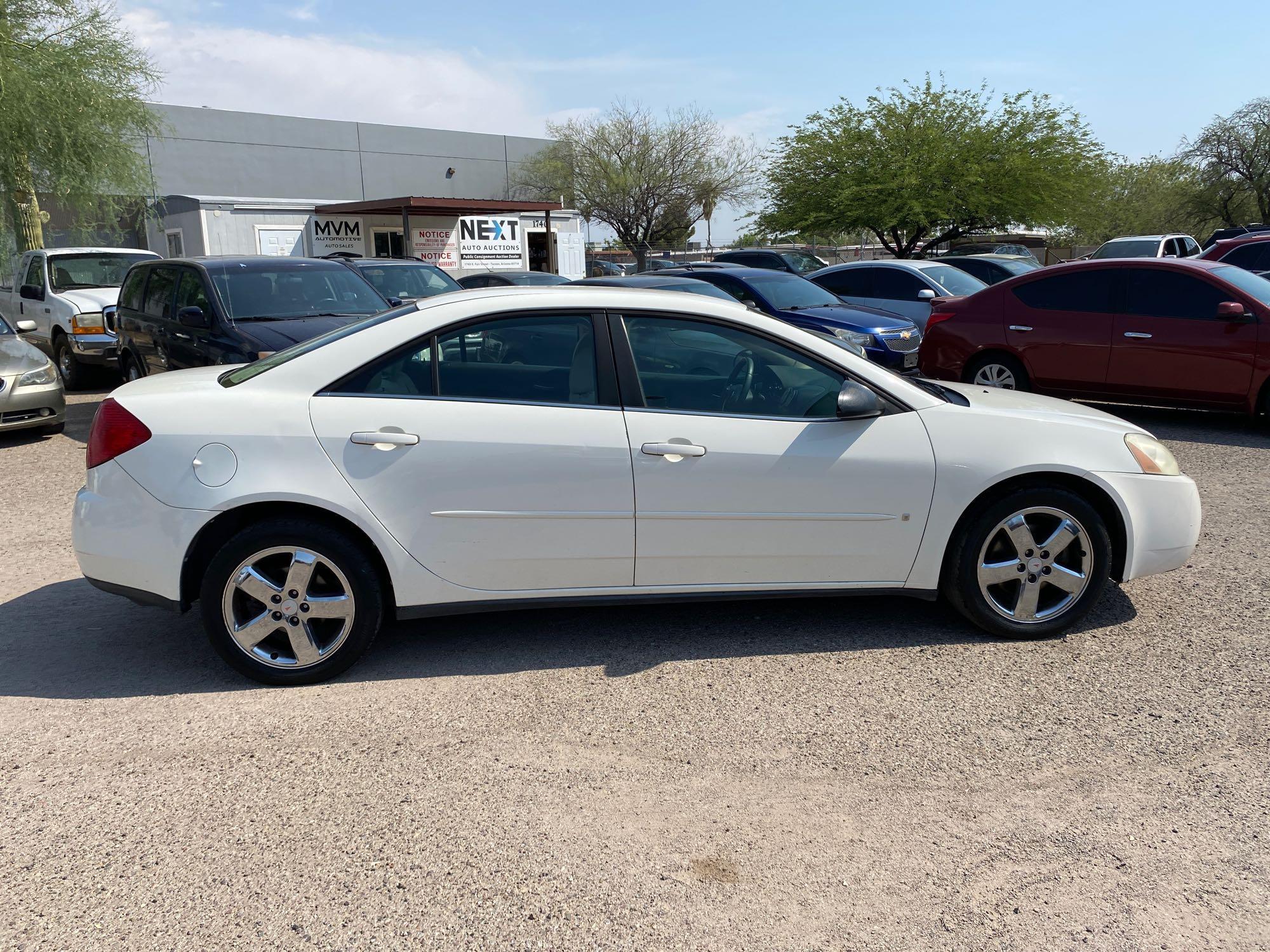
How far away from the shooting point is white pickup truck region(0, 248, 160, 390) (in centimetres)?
1248

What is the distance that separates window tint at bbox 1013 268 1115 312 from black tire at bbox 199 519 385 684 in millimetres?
7681

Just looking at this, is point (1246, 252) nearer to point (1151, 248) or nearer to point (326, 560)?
point (1151, 248)

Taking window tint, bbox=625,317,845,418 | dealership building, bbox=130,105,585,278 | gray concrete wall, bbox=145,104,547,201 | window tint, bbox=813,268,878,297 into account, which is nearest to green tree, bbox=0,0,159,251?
dealership building, bbox=130,105,585,278

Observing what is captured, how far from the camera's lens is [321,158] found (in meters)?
44.4

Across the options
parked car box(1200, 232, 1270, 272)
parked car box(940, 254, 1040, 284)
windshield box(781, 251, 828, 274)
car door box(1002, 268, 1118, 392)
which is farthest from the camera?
windshield box(781, 251, 828, 274)

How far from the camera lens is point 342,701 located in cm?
388

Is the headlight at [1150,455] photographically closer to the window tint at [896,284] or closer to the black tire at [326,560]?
the black tire at [326,560]

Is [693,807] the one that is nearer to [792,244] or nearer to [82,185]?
[82,185]

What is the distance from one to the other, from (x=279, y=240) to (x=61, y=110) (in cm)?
928

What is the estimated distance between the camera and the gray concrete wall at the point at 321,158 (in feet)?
135

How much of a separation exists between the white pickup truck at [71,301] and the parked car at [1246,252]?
15239mm

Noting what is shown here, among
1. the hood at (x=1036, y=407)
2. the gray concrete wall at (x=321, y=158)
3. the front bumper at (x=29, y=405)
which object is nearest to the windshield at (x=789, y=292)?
the hood at (x=1036, y=407)

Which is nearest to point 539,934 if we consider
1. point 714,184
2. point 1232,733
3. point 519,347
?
point 519,347

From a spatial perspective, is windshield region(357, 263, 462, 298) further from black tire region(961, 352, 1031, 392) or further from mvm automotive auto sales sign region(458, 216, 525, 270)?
mvm automotive auto sales sign region(458, 216, 525, 270)
